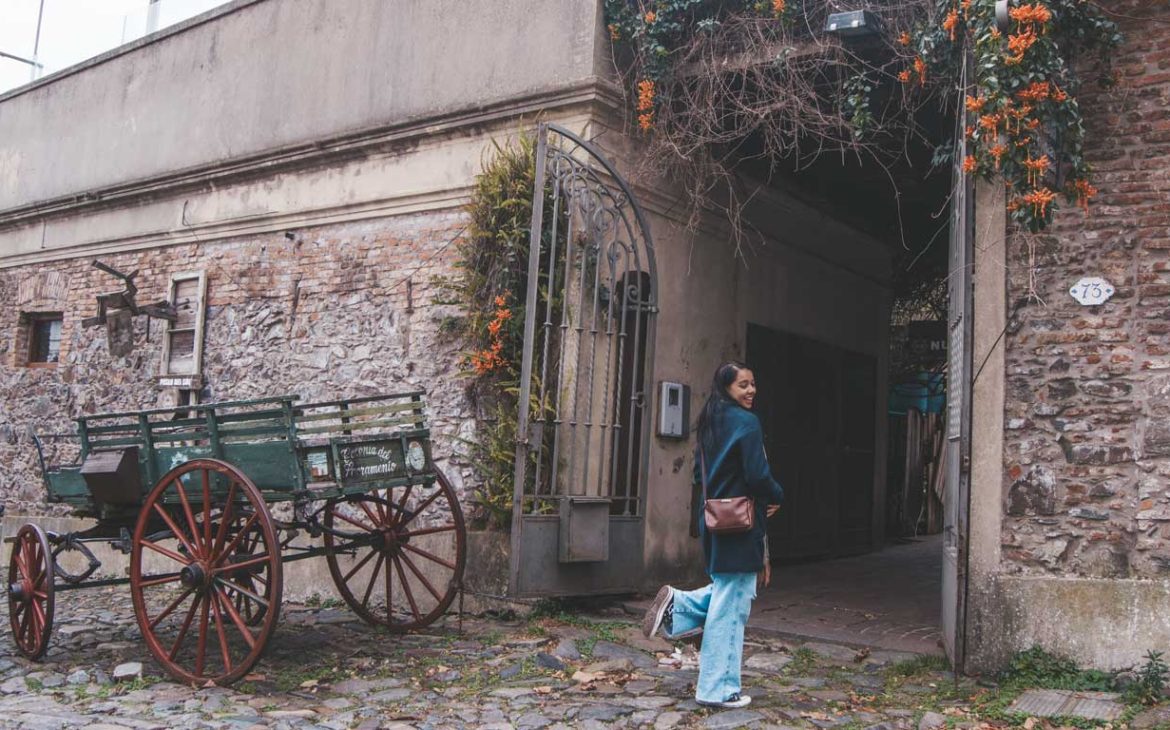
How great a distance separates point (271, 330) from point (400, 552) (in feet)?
11.1

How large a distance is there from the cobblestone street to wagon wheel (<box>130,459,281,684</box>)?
0.19 m

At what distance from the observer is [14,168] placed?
13.0m

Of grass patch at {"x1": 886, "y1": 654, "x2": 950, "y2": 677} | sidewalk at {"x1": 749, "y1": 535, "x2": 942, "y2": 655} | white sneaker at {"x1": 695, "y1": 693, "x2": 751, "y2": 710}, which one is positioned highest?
sidewalk at {"x1": 749, "y1": 535, "x2": 942, "y2": 655}

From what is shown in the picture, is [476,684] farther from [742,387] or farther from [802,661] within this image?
[742,387]

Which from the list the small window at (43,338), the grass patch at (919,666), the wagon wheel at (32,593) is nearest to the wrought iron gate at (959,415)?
the grass patch at (919,666)

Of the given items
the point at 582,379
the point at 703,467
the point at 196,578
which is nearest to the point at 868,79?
the point at 582,379

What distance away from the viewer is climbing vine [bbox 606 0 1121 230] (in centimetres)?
549

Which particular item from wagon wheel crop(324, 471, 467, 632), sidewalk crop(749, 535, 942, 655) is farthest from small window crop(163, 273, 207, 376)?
sidewalk crop(749, 535, 942, 655)

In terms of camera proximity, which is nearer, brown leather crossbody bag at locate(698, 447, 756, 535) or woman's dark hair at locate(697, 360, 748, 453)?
brown leather crossbody bag at locate(698, 447, 756, 535)

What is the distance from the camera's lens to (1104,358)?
18.6 feet

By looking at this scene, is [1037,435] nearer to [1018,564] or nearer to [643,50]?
[1018,564]

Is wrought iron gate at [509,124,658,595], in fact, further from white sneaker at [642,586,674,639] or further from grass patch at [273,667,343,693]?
white sneaker at [642,586,674,639]

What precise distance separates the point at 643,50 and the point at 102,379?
683 centimetres

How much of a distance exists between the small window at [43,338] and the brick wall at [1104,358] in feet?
34.0
